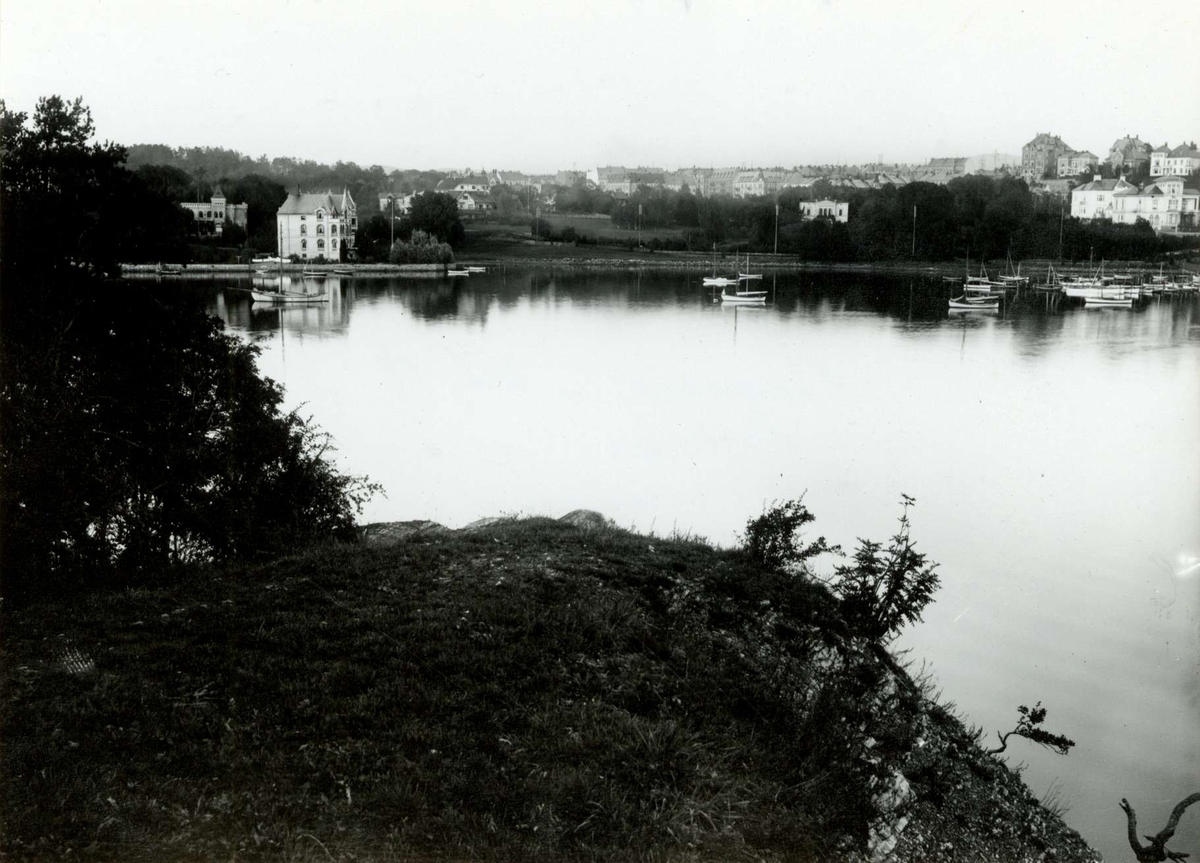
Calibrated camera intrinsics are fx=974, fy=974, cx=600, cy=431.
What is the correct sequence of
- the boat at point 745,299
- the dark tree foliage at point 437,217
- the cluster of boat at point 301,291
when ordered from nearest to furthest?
the cluster of boat at point 301,291
the boat at point 745,299
the dark tree foliage at point 437,217

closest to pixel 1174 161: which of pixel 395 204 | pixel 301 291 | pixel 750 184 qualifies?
pixel 750 184

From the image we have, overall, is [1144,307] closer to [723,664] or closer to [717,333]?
[717,333]

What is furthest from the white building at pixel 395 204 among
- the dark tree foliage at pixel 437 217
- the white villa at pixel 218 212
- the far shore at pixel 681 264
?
the white villa at pixel 218 212

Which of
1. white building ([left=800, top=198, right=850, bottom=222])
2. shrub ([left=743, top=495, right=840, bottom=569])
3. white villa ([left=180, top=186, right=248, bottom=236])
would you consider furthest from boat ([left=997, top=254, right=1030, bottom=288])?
shrub ([left=743, top=495, right=840, bottom=569])

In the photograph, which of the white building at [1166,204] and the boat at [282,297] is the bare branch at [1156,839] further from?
the white building at [1166,204]

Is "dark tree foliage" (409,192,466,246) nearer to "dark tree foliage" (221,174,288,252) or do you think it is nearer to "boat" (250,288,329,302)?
"dark tree foliage" (221,174,288,252)

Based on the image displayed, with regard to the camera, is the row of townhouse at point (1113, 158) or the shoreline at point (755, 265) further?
the row of townhouse at point (1113, 158)

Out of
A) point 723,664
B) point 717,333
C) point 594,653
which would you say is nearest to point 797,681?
point 723,664

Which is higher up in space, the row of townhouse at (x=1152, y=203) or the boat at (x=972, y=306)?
the row of townhouse at (x=1152, y=203)

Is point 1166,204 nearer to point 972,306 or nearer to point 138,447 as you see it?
point 972,306
